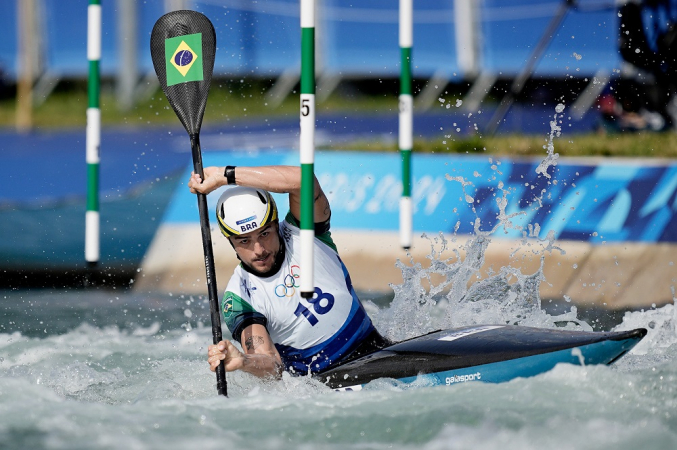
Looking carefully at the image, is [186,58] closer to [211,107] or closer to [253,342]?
[253,342]

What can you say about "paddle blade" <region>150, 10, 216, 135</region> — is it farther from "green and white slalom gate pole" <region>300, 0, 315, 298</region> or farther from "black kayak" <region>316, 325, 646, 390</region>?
"black kayak" <region>316, 325, 646, 390</region>

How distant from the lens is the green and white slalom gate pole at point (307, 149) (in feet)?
13.6

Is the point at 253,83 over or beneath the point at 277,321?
over

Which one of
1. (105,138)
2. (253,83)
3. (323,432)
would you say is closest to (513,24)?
(253,83)

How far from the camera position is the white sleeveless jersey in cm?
473

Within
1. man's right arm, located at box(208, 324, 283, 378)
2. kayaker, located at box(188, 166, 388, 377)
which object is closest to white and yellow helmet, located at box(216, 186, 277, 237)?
kayaker, located at box(188, 166, 388, 377)

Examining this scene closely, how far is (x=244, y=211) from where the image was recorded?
4504 mm

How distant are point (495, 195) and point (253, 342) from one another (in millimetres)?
4247

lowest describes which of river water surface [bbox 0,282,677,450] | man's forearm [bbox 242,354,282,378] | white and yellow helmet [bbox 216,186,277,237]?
river water surface [bbox 0,282,677,450]

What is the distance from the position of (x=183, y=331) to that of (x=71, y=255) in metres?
3.00

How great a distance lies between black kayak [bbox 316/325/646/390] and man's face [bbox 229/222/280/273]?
0.66 meters

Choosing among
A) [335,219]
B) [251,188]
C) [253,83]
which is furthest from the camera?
[253,83]

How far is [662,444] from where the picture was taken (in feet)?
12.0

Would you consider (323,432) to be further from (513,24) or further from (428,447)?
(513,24)
